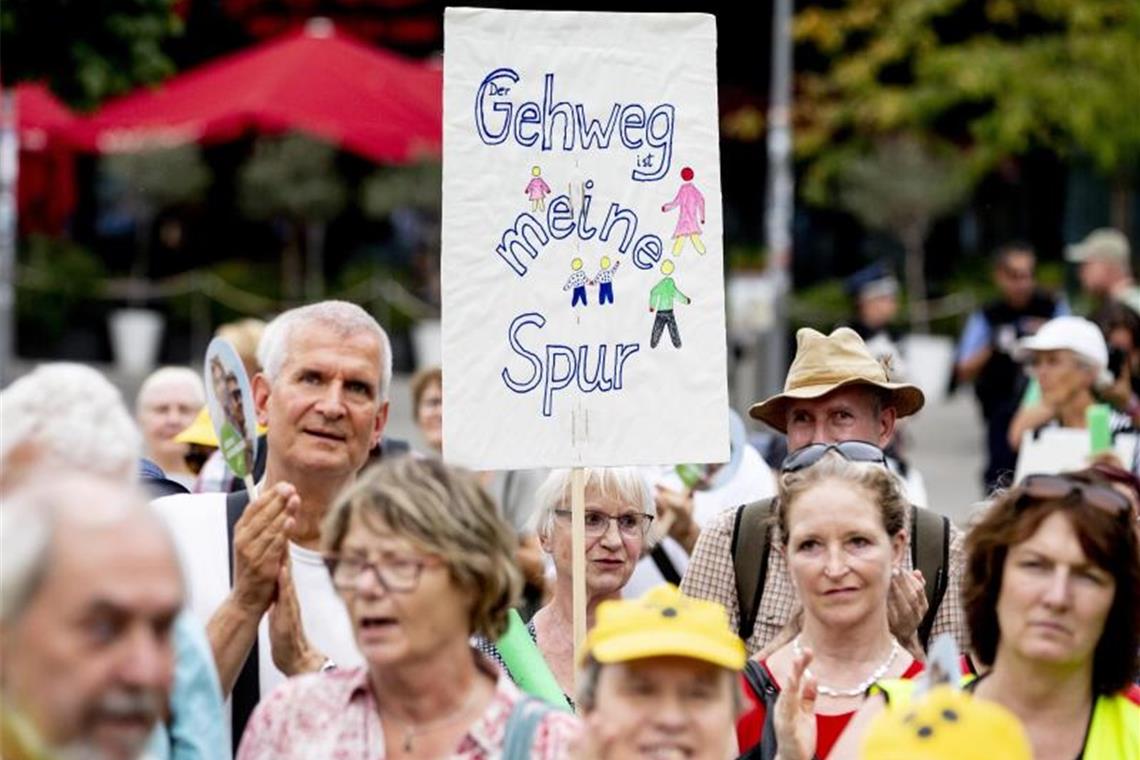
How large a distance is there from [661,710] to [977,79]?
78.2ft

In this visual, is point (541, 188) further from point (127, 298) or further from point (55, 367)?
point (127, 298)

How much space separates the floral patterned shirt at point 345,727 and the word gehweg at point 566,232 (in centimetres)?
191

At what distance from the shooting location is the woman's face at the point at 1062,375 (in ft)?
35.4

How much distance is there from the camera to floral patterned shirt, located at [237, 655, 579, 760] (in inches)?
179

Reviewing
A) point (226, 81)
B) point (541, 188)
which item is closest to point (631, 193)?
point (541, 188)

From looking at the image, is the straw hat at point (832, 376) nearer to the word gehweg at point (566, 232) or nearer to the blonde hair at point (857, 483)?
the word gehweg at point (566, 232)

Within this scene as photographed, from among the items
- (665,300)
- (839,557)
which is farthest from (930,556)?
(839,557)

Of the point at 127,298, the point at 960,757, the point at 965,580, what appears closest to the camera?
the point at 960,757

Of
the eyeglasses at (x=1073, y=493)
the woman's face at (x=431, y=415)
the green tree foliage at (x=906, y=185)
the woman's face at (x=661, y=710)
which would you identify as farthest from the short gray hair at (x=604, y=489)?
the green tree foliage at (x=906, y=185)

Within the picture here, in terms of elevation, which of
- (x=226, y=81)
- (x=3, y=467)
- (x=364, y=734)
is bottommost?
(x=364, y=734)

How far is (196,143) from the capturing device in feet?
108

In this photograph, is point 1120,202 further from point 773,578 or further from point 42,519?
point 42,519

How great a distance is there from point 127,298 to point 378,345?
25000 millimetres

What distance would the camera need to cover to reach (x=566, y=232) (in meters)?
6.51
